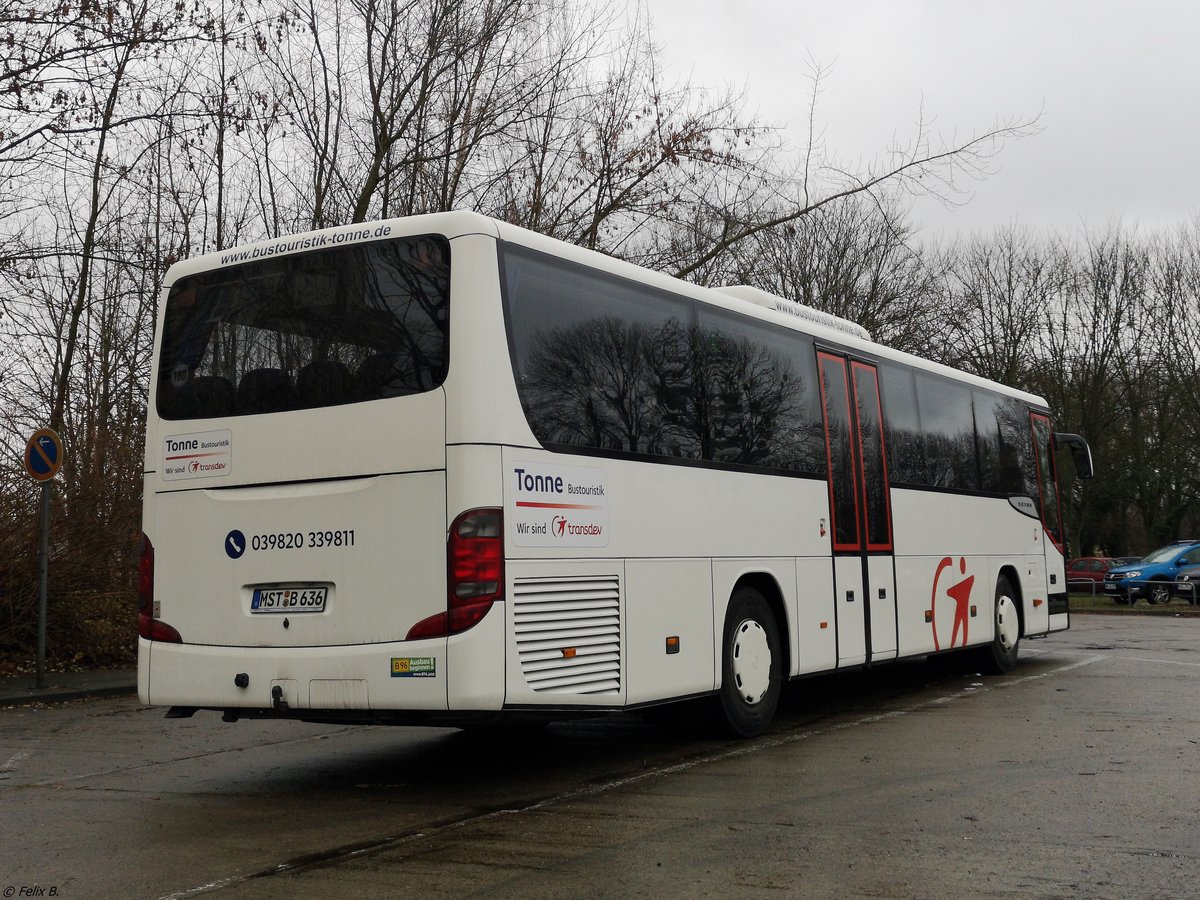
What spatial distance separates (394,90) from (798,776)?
1433 cm

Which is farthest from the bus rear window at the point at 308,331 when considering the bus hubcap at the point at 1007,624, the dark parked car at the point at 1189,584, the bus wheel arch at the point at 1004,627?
the dark parked car at the point at 1189,584

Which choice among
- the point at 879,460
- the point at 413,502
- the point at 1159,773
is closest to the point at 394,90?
the point at 879,460

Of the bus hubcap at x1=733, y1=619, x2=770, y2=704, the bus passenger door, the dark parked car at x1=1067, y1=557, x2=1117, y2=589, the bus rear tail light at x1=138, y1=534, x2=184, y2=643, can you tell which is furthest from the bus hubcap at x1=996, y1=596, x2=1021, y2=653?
the dark parked car at x1=1067, y1=557, x2=1117, y2=589

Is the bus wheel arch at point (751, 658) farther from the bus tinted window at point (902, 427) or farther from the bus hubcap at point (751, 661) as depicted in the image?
the bus tinted window at point (902, 427)

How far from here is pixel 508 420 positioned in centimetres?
727

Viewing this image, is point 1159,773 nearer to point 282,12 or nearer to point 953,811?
point 953,811

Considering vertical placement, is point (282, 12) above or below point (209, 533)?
above

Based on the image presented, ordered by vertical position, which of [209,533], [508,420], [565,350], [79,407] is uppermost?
[79,407]

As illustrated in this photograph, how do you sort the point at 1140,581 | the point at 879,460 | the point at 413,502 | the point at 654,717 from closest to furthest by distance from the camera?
the point at 413,502 → the point at 654,717 → the point at 879,460 → the point at 1140,581

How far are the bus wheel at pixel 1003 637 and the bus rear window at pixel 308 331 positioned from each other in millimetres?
9198

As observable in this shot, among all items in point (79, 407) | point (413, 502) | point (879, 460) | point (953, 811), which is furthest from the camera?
point (79, 407)

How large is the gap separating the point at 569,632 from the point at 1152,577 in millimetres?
32764

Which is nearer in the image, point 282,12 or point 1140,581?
point 282,12

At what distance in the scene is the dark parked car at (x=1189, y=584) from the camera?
3381 cm
